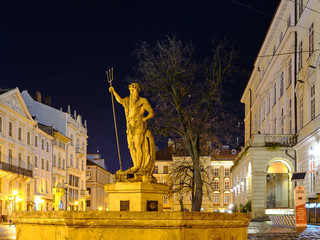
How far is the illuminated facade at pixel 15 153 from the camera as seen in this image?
48.5 m

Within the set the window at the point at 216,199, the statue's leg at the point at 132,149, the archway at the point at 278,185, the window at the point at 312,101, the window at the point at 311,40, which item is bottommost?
the window at the point at 216,199

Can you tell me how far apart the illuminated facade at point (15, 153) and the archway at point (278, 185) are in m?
21.6

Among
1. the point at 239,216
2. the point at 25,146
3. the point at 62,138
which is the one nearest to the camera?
the point at 239,216

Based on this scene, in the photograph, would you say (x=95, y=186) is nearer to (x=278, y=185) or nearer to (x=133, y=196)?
(x=278, y=185)

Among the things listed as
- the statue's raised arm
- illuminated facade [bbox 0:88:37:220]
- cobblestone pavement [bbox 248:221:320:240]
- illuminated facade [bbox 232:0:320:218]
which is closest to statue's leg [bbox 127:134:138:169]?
Answer: the statue's raised arm

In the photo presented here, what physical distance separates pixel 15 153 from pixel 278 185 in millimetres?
26323

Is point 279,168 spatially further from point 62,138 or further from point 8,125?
point 62,138

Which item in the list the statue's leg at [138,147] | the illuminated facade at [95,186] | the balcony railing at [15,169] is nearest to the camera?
the statue's leg at [138,147]

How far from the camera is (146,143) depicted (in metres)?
13.2

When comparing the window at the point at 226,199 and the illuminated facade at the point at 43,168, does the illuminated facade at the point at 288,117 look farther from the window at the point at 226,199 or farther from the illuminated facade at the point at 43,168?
the window at the point at 226,199

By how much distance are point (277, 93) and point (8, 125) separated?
82.3 ft

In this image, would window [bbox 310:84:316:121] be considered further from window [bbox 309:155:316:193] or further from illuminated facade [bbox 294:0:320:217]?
window [bbox 309:155:316:193]

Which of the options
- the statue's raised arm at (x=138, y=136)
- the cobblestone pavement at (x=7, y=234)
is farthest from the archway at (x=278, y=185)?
the statue's raised arm at (x=138, y=136)

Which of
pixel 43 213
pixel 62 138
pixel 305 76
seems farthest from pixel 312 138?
pixel 62 138
